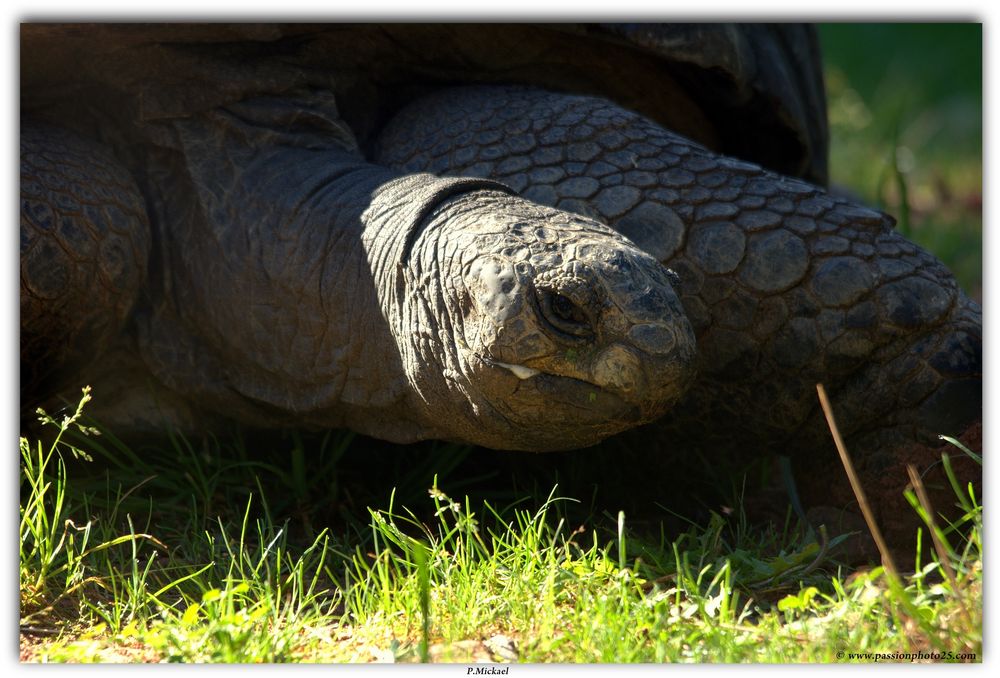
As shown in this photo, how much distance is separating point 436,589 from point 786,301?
904 mm

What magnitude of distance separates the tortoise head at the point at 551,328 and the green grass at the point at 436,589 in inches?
8.3

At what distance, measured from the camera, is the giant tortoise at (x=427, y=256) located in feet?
6.14

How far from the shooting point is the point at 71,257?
92.2 inches

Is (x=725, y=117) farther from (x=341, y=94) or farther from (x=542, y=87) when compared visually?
(x=341, y=94)

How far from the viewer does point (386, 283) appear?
2.08 meters

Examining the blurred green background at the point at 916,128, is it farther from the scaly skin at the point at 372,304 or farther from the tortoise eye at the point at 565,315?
the tortoise eye at the point at 565,315

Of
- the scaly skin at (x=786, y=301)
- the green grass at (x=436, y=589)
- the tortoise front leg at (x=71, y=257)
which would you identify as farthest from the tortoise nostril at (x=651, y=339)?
the tortoise front leg at (x=71, y=257)

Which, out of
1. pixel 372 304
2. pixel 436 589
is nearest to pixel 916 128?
pixel 372 304

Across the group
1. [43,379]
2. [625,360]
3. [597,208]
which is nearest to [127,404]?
[43,379]

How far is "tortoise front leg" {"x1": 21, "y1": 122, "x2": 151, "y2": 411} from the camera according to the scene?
2.30m

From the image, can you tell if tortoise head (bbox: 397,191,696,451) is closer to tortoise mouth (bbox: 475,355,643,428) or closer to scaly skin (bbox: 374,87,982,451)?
tortoise mouth (bbox: 475,355,643,428)

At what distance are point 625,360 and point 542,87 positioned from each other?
143 centimetres

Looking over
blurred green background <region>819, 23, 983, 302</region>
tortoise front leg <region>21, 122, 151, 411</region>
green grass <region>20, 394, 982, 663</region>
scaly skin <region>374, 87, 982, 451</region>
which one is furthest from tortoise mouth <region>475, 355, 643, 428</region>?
blurred green background <region>819, 23, 983, 302</region>

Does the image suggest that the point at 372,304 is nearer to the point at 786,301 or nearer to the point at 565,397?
the point at 565,397
